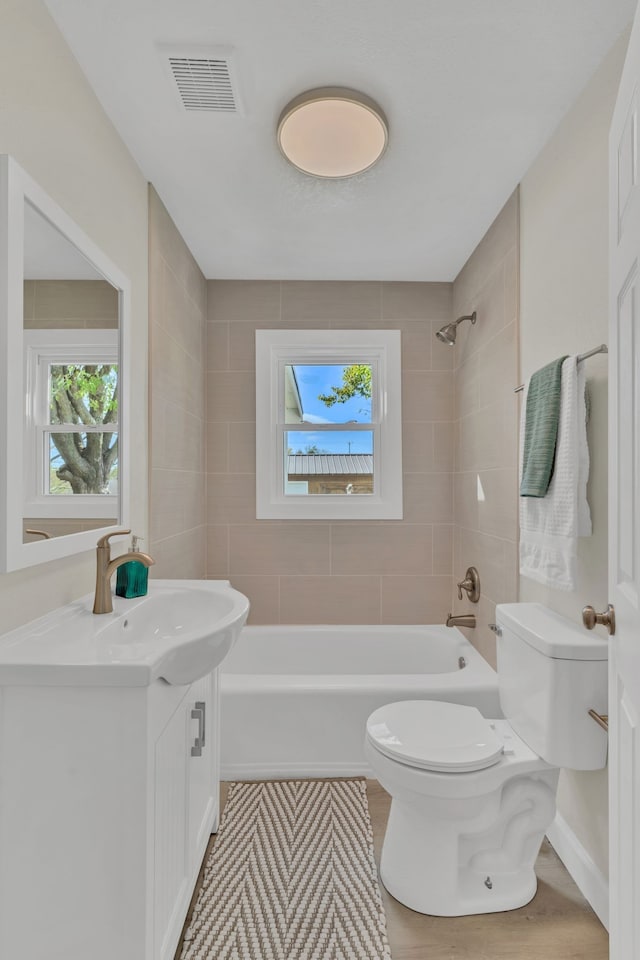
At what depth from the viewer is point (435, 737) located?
5.60 feet

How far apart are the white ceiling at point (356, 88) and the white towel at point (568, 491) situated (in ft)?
2.79

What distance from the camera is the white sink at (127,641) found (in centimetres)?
106

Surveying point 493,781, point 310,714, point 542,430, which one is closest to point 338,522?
point 310,714

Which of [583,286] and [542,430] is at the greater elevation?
[583,286]

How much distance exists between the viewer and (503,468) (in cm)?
239

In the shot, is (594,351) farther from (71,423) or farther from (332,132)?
(71,423)

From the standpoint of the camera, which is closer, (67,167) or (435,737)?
(67,167)

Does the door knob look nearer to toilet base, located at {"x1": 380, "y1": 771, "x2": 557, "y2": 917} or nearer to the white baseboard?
toilet base, located at {"x1": 380, "y1": 771, "x2": 557, "y2": 917}

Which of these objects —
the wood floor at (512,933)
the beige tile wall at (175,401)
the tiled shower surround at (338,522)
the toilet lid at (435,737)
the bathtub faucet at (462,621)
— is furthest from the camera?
the tiled shower surround at (338,522)

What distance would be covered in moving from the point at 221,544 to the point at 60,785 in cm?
215

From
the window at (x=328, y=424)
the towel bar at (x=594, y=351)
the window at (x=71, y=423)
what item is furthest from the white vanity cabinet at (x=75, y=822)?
the window at (x=328, y=424)

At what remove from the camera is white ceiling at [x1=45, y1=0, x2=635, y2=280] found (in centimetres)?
142

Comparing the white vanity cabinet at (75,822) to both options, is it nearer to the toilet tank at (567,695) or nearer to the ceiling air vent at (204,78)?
the toilet tank at (567,695)

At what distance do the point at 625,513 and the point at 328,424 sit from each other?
7.69 ft
